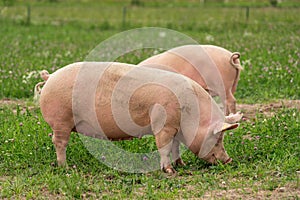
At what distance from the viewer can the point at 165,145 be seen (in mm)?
5973

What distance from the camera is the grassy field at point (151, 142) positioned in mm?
5406

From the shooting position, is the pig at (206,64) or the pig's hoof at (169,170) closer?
the pig's hoof at (169,170)

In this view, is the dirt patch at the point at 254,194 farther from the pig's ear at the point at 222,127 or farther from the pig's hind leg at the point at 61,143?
the pig's hind leg at the point at 61,143

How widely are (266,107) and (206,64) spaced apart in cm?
129

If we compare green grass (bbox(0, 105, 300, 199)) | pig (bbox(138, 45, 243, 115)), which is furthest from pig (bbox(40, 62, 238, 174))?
pig (bbox(138, 45, 243, 115))

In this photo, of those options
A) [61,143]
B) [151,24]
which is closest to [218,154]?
[61,143]

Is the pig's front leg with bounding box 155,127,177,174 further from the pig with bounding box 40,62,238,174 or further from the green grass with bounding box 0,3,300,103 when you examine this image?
the green grass with bounding box 0,3,300,103

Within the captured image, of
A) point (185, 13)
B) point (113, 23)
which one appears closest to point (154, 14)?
point (185, 13)

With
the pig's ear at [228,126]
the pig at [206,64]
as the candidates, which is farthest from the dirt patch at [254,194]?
the pig at [206,64]

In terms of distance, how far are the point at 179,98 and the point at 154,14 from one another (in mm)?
16806

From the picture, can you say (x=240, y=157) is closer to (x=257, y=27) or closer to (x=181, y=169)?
(x=181, y=169)

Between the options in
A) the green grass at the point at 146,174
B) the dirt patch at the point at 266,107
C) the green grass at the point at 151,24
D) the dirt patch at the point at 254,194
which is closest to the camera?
the dirt patch at the point at 254,194

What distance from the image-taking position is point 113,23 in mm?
19703

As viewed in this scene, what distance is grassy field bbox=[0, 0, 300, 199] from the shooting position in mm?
5406
